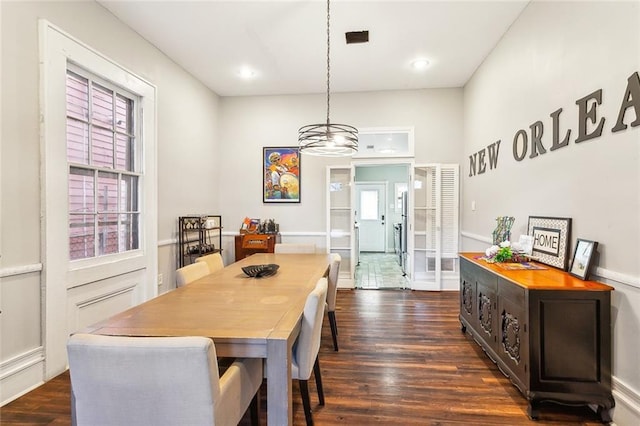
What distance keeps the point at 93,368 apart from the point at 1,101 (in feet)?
6.51

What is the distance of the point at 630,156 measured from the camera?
67.0 inches

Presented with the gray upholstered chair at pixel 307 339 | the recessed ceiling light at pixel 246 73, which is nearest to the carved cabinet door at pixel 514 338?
the gray upholstered chair at pixel 307 339

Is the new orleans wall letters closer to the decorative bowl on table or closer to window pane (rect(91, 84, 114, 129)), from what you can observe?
the decorative bowl on table

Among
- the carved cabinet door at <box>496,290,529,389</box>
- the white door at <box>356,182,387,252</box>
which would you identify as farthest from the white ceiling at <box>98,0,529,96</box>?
the white door at <box>356,182,387,252</box>

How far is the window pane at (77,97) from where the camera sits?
2.59m

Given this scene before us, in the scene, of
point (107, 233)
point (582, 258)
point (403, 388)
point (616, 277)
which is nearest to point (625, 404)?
point (616, 277)

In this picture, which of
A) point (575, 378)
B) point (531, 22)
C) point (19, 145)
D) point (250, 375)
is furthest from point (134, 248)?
point (531, 22)

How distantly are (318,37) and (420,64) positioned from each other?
4.60ft

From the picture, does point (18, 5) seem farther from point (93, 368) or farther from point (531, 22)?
point (531, 22)

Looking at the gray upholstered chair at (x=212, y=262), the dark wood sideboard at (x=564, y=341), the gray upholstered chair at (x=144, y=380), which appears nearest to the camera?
the gray upholstered chair at (x=144, y=380)

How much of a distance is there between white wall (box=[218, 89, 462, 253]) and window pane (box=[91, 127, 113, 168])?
88.1 inches

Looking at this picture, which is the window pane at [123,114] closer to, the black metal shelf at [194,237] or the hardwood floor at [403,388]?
the black metal shelf at [194,237]

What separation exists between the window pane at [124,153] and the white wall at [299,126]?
1.94 meters

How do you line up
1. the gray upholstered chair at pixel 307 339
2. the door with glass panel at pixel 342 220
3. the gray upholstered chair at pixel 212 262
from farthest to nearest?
1. the door with glass panel at pixel 342 220
2. the gray upholstered chair at pixel 212 262
3. the gray upholstered chair at pixel 307 339
